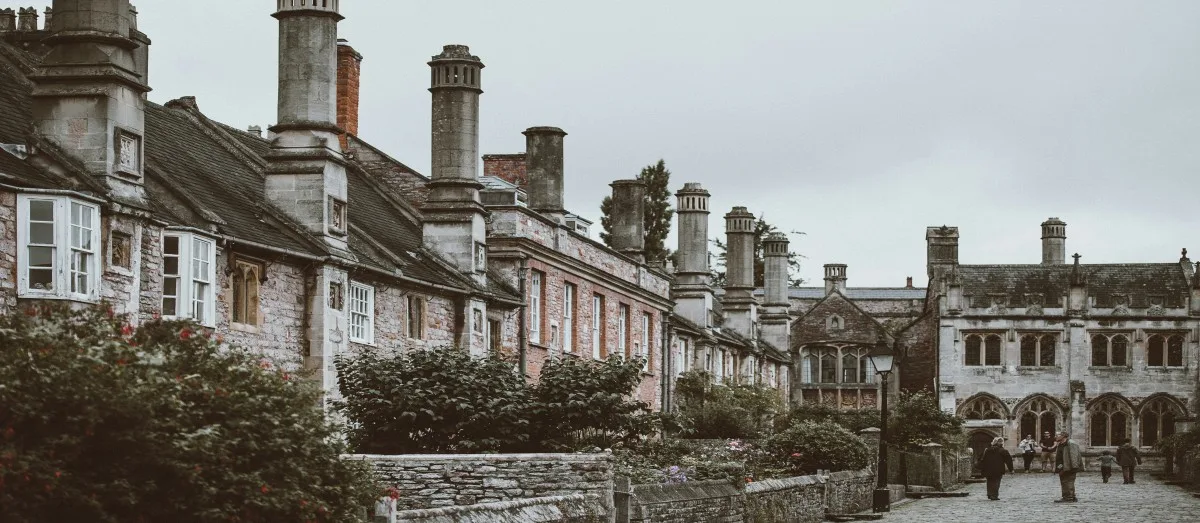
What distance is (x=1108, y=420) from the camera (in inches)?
3105

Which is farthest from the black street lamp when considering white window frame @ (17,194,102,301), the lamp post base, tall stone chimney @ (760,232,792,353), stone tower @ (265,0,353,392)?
tall stone chimney @ (760,232,792,353)

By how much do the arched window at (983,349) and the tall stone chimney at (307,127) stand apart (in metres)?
54.0

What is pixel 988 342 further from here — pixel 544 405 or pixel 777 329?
pixel 544 405

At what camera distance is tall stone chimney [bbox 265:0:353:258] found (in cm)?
3047

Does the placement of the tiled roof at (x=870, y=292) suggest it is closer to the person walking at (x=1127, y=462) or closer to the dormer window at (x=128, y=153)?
the person walking at (x=1127, y=462)

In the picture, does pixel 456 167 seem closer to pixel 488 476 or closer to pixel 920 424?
pixel 920 424

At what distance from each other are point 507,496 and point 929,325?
67.3m

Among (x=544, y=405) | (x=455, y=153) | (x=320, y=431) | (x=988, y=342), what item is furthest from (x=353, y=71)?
(x=988, y=342)

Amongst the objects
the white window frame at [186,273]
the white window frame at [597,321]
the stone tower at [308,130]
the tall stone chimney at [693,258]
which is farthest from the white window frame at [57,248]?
the tall stone chimney at [693,258]

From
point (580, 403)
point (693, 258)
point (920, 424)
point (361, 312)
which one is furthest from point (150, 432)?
point (693, 258)

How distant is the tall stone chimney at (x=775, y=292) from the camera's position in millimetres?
73438

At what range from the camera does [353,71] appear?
42.6 meters

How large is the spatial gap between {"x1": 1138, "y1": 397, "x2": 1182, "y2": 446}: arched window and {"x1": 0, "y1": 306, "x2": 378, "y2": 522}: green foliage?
70021 mm

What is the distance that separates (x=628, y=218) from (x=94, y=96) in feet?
92.7
